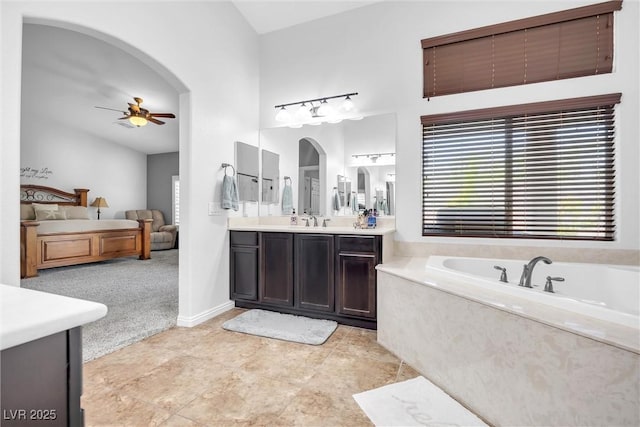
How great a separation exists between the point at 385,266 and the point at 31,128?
7.43m

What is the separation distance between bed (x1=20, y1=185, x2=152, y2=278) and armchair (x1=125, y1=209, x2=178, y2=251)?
1061 millimetres

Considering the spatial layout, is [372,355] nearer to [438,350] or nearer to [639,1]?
[438,350]

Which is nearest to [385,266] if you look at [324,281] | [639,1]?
[324,281]

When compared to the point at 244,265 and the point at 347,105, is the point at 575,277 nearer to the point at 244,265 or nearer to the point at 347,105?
the point at 347,105

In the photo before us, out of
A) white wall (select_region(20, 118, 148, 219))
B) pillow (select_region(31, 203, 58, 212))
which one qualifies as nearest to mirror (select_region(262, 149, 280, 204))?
pillow (select_region(31, 203, 58, 212))

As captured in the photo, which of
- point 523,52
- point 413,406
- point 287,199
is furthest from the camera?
point 287,199

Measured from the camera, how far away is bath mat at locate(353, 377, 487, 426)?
5.03ft

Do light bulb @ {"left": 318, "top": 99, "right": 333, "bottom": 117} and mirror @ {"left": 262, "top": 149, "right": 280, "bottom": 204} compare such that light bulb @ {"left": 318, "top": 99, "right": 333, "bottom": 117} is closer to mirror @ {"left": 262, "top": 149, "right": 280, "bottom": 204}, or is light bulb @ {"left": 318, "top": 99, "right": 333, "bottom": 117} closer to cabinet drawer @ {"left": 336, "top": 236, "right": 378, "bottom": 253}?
mirror @ {"left": 262, "top": 149, "right": 280, "bottom": 204}

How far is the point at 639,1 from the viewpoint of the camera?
7.78 feet

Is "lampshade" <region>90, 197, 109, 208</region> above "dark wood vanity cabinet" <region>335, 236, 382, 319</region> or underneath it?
above

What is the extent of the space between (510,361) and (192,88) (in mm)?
2957

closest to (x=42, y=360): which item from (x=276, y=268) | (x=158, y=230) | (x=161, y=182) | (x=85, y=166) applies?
(x=276, y=268)

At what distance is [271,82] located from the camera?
145 inches

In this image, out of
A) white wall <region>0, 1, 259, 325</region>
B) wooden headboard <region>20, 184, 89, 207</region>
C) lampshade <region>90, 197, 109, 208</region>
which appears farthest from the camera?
lampshade <region>90, 197, 109, 208</region>
